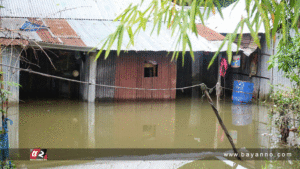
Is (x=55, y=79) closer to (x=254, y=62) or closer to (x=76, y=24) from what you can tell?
(x=76, y=24)

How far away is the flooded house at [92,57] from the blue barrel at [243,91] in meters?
1.95

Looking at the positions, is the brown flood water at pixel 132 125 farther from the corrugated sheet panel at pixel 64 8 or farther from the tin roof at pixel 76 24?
the corrugated sheet panel at pixel 64 8

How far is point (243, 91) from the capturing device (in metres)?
13.9

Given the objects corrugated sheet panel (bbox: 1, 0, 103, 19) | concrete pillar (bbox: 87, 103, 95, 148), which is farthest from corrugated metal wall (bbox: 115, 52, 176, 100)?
corrugated sheet panel (bbox: 1, 0, 103, 19)

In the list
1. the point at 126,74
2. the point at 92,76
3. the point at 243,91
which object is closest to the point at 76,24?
the point at 92,76

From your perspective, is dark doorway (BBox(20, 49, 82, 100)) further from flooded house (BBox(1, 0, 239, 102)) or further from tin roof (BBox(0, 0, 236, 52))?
tin roof (BBox(0, 0, 236, 52))

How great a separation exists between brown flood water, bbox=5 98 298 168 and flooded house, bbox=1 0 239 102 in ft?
3.34

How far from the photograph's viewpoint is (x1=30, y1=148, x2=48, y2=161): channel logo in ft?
20.6

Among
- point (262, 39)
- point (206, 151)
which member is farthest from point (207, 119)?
point (262, 39)

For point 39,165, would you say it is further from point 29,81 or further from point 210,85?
point 210,85

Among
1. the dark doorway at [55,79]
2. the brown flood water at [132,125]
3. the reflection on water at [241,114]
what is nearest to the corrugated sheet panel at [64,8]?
the dark doorway at [55,79]

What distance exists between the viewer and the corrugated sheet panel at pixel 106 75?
43.8 ft

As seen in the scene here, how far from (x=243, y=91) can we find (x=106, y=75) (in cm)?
600

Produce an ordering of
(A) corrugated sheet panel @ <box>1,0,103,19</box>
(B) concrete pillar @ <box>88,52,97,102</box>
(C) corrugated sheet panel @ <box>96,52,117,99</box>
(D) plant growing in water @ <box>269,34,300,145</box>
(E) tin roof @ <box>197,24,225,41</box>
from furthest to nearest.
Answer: (E) tin roof @ <box>197,24,225,41</box>, (C) corrugated sheet panel @ <box>96,52,117,99</box>, (A) corrugated sheet panel @ <box>1,0,103,19</box>, (B) concrete pillar @ <box>88,52,97,102</box>, (D) plant growing in water @ <box>269,34,300,145</box>
